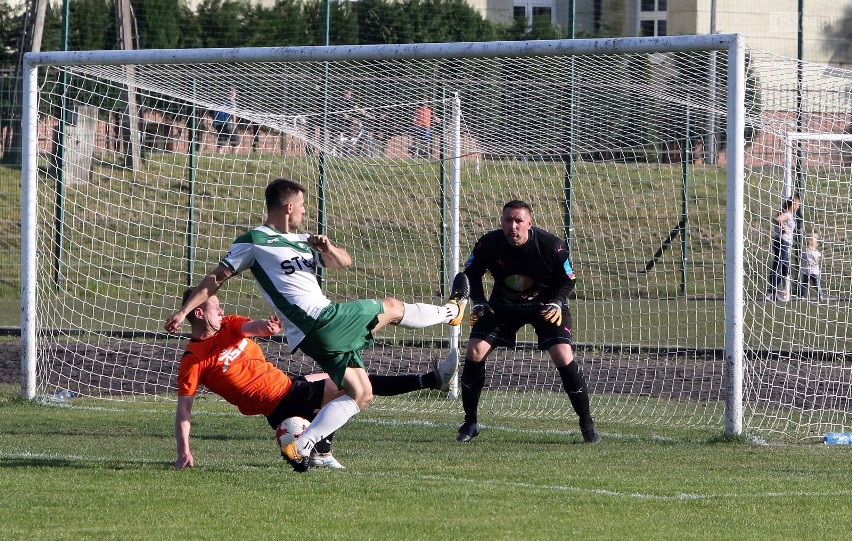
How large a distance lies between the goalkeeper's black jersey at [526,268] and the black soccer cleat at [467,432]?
0.94m

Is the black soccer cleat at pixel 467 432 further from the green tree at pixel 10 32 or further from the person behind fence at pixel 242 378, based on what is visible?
the green tree at pixel 10 32

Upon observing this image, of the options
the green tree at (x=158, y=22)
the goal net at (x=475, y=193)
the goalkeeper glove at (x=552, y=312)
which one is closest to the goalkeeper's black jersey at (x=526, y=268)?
the goalkeeper glove at (x=552, y=312)

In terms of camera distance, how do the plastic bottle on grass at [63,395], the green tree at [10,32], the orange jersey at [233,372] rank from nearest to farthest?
1. the orange jersey at [233,372]
2. the plastic bottle on grass at [63,395]
3. the green tree at [10,32]

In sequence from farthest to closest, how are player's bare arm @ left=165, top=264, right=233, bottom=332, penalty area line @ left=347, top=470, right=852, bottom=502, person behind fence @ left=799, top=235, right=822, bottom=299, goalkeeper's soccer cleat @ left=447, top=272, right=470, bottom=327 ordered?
person behind fence @ left=799, top=235, right=822, bottom=299 < goalkeeper's soccer cleat @ left=447, top=272, right=470, bottom=327 < player's bare arm @ left=165, top=264, right=233, bottom=332 < penalty area line @ left=347, top=470, right=852, bottom=502

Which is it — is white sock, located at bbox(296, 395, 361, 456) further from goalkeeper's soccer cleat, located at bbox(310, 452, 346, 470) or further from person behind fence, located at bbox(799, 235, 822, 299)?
person behind fence, located at bbox(799, 235, 822, 299)

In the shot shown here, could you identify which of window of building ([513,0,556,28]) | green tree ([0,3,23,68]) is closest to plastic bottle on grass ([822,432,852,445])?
window of building ([513,0,556,28])

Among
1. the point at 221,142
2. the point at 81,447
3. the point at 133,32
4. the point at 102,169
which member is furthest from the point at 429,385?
the point at 133,32

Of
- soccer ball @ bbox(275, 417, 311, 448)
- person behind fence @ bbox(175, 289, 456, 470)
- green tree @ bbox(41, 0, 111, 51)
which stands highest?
green tree @ bbox(41, 0, 111, 51)

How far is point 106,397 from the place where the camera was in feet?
39.1

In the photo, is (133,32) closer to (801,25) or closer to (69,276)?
(69,276)

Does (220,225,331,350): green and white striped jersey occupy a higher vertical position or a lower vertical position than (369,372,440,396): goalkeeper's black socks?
higher

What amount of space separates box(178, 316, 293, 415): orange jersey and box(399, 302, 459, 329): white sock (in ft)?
2.84

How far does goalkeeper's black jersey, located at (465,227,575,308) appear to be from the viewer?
954 centimetres

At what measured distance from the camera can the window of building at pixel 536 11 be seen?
71.1 ft
